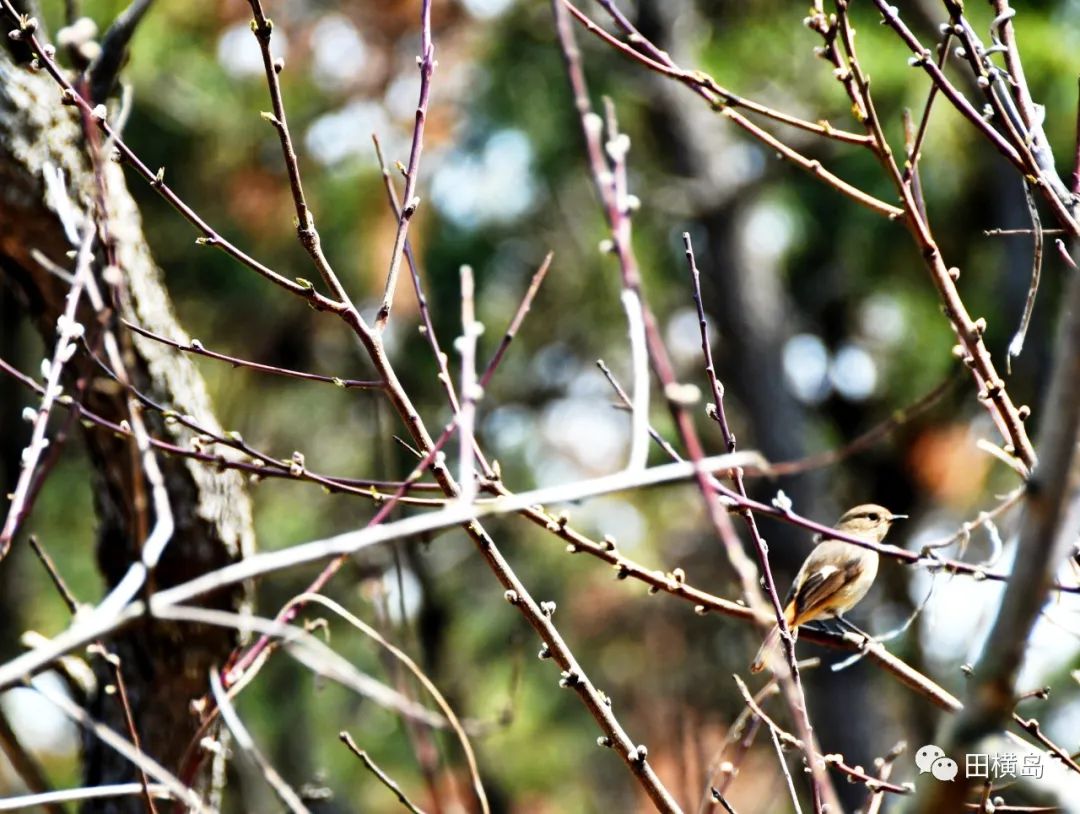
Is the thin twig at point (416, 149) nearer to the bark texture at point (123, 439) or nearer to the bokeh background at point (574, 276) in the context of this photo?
the bark texture at point (123, 439)

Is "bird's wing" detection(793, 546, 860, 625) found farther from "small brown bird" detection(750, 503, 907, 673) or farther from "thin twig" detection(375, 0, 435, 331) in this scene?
"thin twig" detection(375, 0, 435, 331)

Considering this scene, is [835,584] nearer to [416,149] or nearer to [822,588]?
[822,588]

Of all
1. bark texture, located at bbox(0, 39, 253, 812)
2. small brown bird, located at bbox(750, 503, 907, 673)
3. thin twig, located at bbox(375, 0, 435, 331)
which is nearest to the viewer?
thin twig, located at bbox(375, 0, 435, 331)

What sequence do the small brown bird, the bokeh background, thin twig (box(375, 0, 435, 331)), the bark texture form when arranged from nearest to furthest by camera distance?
1. thin twig (box(375, 0, 435, 331))
2. the bark texture
3. the small brown bird
4. the bokeh background

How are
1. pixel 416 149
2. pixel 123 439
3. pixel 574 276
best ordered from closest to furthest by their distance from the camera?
1. pixel 416 149
2. pixel 123 439
3. pixel 574 276

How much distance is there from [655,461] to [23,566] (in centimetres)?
376

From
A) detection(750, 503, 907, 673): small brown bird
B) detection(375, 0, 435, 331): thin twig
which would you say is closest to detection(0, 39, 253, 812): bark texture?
detection(375, 0, 435, 331): thin twig

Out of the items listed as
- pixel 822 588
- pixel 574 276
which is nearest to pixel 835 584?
pixel 822 588

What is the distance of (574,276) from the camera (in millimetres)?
9008

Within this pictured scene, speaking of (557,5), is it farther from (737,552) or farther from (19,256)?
(19,256)

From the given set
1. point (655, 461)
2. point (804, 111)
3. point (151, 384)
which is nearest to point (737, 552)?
point (151, 384)

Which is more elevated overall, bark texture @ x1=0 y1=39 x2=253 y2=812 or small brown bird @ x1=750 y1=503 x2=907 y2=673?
bark texture @ x1=0 y1=39 x2=253 y2=812

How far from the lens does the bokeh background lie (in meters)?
6.96

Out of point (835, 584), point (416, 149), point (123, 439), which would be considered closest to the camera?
point (416, 149)
